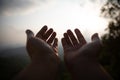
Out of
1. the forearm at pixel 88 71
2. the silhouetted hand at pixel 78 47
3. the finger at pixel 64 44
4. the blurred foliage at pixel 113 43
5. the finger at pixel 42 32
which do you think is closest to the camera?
the forearm at pixel 88 71

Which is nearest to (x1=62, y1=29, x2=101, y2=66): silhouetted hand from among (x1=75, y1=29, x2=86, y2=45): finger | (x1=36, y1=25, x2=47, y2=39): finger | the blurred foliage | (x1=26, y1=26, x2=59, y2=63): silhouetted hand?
(x1=75, y1=29, x2=86, y2=45): finger

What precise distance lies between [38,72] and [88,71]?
0.63 meters

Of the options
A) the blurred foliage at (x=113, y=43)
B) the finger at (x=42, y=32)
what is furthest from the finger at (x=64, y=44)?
the blurred foliage at (x=113, y=43)

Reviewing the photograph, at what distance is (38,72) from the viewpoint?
3.46 metres

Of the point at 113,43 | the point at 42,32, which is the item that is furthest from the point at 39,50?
the point at 113,43

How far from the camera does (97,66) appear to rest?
3500mm

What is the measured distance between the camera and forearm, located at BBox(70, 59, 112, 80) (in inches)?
130

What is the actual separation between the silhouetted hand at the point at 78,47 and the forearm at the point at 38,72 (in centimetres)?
29

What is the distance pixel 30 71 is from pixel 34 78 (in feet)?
0.42

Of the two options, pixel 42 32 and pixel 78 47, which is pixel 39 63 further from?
pixel 42 32

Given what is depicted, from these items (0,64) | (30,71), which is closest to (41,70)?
(30,71)

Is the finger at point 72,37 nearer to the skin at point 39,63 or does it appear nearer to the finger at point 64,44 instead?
the finger at point 64,44

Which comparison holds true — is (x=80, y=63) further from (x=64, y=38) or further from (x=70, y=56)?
(x=64, y=38)

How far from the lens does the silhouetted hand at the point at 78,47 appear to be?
143 inches
